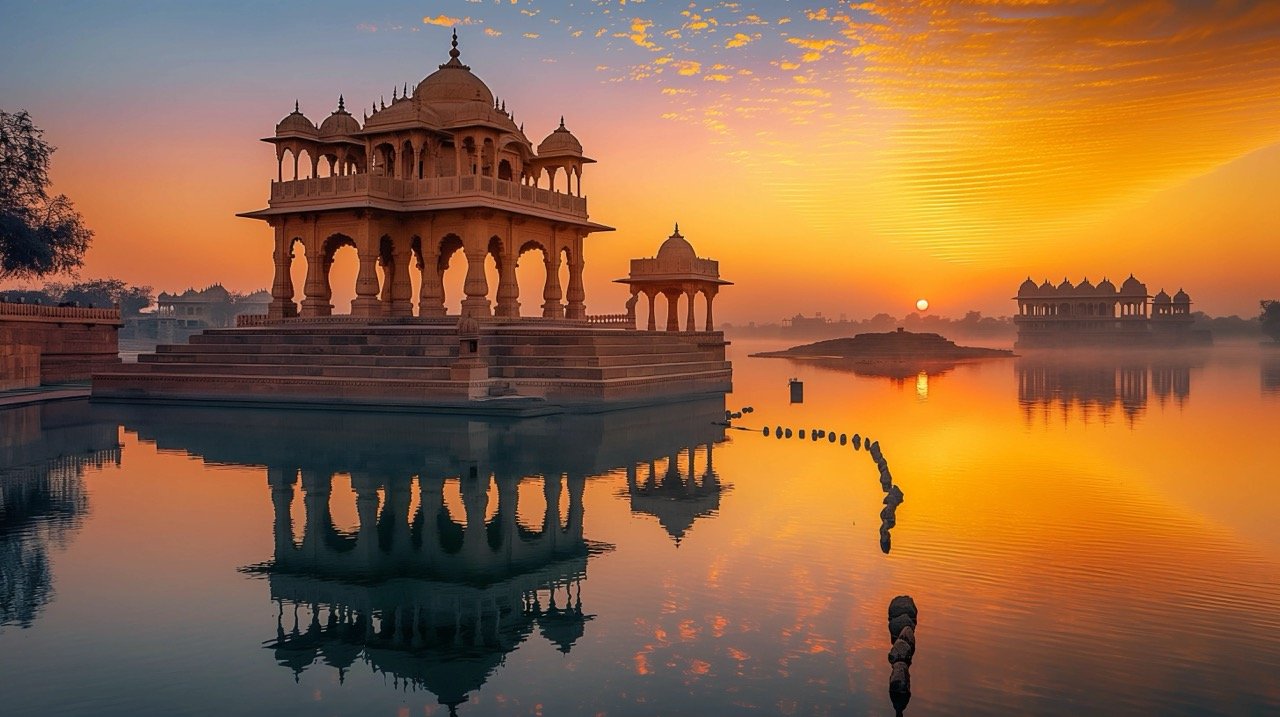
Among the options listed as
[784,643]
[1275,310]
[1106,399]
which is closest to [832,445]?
[784,643]

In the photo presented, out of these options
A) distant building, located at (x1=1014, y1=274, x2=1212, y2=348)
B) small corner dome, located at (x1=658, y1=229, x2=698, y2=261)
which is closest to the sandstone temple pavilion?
small corner dome, located at (x1=658, y1=229, x2=698, y2=261)

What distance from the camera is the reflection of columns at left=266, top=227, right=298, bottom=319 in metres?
36.7

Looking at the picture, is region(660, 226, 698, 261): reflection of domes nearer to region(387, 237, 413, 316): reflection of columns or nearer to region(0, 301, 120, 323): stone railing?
region(387, 237, 413, 316): reflection of columns

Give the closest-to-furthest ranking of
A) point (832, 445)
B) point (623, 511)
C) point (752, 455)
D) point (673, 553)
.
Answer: point (673, 553), point (623, 511), point (752, 455), point (832, 445)

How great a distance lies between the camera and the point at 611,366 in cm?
2922

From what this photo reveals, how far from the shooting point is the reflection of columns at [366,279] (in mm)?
34438

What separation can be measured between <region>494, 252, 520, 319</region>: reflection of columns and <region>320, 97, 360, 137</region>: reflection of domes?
8.54 m

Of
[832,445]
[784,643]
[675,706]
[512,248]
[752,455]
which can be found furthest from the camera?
[512,248]

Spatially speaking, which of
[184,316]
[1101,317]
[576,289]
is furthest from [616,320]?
[184,316]

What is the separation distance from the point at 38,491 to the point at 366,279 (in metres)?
20.4

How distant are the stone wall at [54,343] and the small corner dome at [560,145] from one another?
18811 millimetres

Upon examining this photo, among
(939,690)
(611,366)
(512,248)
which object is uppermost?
(512,248)

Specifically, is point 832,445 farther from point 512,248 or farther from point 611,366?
point 512,248

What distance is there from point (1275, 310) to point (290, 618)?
137996 mm
